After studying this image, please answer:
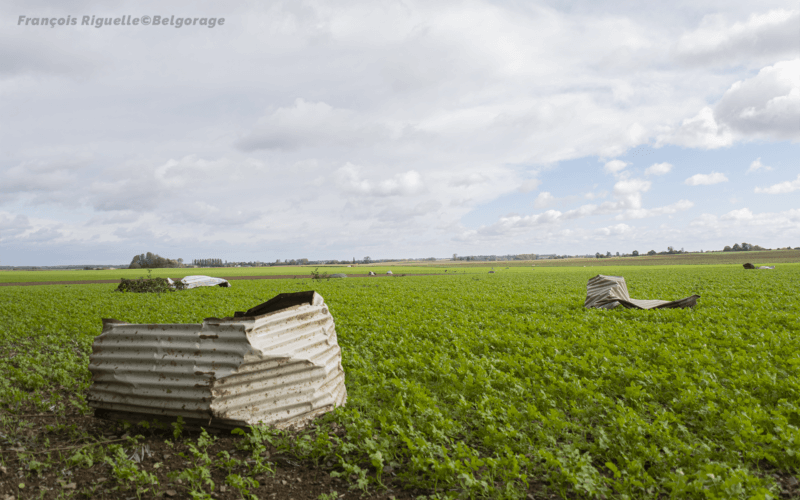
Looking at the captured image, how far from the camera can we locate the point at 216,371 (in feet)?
16.1

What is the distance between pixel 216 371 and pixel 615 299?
14.2m

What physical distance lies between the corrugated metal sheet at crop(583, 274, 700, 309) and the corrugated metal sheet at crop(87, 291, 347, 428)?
12.8 metres

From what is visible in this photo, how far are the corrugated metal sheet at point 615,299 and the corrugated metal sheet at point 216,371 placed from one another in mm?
12783

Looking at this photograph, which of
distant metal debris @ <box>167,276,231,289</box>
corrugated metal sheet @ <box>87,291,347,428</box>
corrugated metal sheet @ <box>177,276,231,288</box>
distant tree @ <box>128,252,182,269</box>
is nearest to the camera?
corrugated metal sheet @ <box>87,291,347,428</box>

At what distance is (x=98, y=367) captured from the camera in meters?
5.41

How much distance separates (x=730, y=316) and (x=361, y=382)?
39.1 ft

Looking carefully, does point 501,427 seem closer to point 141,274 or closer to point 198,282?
point 198,282

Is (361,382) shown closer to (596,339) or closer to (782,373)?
(596,339)

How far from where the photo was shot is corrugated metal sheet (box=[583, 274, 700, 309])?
→ 14.5 m

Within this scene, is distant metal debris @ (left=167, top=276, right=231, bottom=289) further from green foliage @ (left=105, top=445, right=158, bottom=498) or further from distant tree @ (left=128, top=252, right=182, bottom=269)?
distant tree @ (left=128, top=252, right=182, bottom=269)

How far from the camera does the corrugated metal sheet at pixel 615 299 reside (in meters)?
14.5

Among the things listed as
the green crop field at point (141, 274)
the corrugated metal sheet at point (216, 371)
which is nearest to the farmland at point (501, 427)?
the corrugated metal sheet at point (216, 371)

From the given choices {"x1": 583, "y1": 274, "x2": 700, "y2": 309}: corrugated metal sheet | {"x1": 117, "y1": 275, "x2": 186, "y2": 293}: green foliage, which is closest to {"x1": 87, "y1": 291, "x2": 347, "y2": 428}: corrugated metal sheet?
{"x1": 583, "y1": 274, "x2": 700, "y2": 309}: corrugated metal sheet

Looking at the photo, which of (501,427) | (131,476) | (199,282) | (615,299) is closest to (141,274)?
(199,282)
